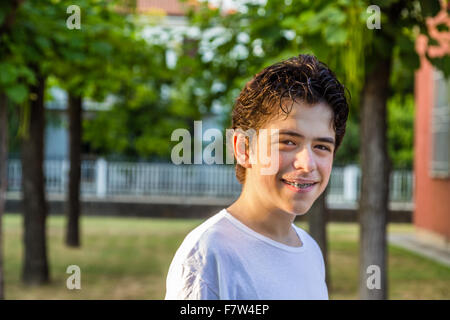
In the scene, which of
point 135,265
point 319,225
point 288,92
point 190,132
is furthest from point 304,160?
point 135,265

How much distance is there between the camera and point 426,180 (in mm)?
14672

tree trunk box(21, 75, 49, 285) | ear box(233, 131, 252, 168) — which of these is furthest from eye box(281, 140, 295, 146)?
tree trunk box(21, 75, 49, 285)

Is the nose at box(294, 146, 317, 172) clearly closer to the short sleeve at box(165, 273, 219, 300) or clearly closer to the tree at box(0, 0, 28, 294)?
the short sleeve at box(165, 273, 219, 300)

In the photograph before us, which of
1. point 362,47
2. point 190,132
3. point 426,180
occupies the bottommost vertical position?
point 426,180

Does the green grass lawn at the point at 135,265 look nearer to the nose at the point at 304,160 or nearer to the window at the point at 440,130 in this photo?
the window at the point at 440,130

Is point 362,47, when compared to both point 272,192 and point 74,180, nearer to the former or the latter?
point 272,192

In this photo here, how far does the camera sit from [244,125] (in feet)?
4.86

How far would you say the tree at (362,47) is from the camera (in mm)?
4949

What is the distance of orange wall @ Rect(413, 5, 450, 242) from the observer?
13.5m

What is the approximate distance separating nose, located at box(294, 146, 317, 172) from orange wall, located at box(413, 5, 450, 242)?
12.5 m

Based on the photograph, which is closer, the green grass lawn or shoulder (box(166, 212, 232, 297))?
shoulder (box(166, 212, 232, 297))

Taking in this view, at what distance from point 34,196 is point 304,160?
7.96 meters
